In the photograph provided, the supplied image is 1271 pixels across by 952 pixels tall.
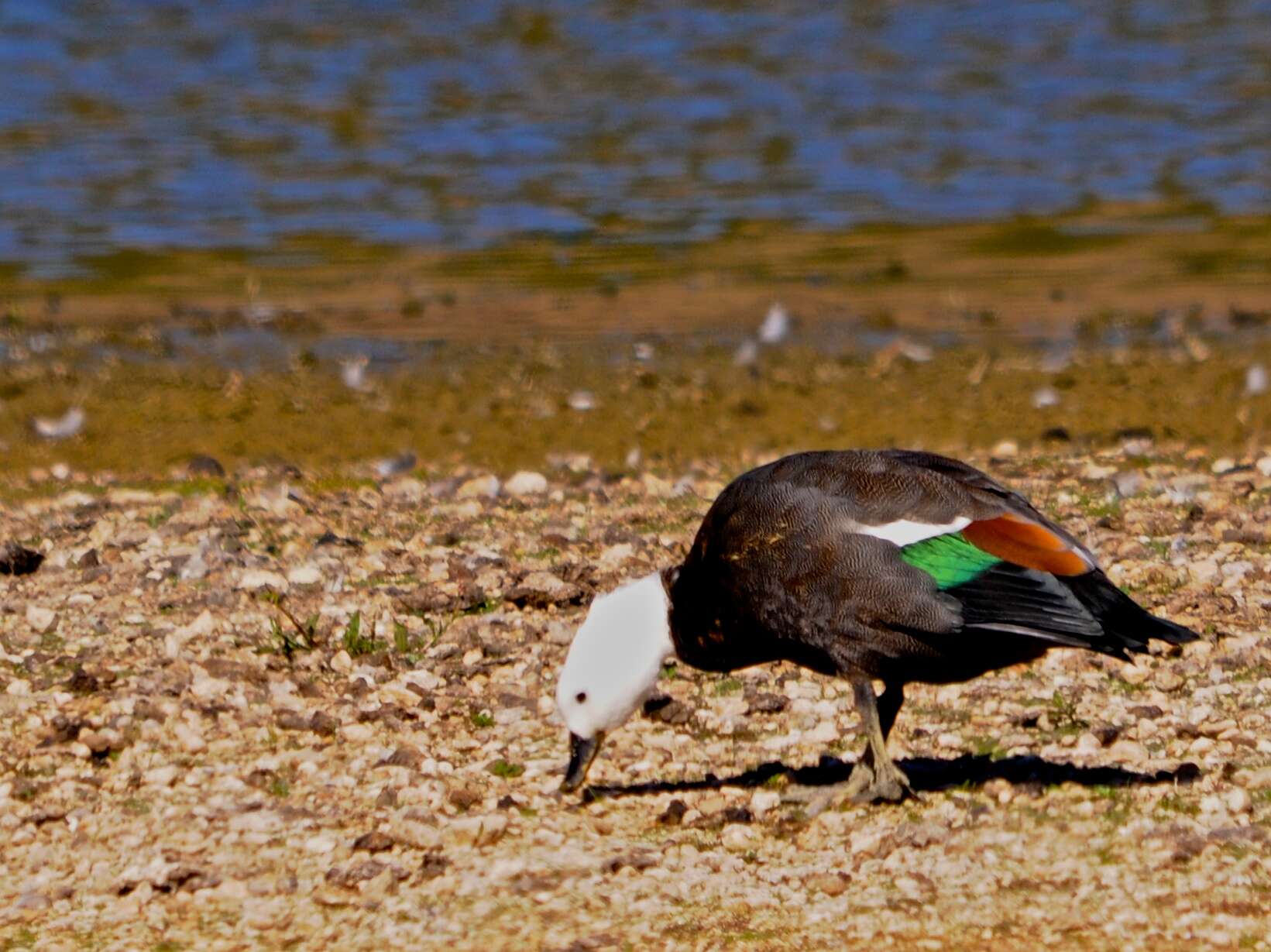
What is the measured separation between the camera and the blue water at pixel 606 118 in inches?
720

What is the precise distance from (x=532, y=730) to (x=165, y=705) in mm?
1039

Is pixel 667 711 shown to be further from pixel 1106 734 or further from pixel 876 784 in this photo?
pixel 1106 734

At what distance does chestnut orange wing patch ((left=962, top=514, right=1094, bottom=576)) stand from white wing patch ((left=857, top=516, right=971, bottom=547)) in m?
0.03

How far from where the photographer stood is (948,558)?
5527 mm

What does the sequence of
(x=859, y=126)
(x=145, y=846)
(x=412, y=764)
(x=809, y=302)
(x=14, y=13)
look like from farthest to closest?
(x=14, y=13) < (x=859, y=126) < (x=809, y=302) < (x=412, y=764) < (x=145, y=846)

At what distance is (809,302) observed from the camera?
14.6 metres

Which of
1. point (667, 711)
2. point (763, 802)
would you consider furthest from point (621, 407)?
point (763, 802)

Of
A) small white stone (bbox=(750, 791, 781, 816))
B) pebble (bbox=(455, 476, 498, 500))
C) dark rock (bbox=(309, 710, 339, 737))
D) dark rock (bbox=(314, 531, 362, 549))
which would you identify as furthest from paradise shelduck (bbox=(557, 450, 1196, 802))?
pebble (bbox=(455, 476, 498, 500))

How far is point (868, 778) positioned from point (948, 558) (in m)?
0.66

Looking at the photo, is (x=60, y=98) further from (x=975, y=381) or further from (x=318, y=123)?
(x=975, y=381)

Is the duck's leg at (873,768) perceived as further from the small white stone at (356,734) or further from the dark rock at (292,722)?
the dark rock at (292,722)

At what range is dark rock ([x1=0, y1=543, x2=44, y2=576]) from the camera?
792cm

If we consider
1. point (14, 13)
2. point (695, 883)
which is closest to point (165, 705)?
point (695, 883)

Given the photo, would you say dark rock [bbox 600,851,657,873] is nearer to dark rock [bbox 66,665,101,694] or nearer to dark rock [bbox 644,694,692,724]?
dark rock [bbox 644,694,692,724]
